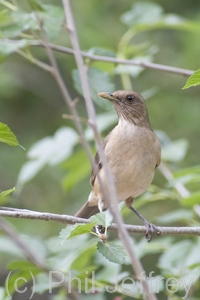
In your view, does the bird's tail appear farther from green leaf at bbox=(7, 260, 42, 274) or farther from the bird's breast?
green leaf at bbox=(7, 260, 42, 274)

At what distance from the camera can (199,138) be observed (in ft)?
27.0

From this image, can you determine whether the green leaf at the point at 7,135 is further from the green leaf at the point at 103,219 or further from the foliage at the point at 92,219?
the green leaf at the point at 103,219

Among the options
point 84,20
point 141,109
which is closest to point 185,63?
point 84,20

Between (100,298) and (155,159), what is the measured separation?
2010 mm

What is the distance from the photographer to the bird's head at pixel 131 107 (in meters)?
5.82

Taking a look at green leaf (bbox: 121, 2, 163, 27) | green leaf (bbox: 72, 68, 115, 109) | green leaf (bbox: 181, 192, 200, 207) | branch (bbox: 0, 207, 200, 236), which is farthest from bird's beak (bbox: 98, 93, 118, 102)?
branch (bbox: 0, 207, 200, 236)

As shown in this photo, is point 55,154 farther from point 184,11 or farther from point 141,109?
point 184,11

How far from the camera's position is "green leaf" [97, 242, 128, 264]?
3.09 meters

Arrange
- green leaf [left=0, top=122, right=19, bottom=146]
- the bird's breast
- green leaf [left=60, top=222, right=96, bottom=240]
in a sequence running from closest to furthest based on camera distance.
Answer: green leaf [left=60, top=222, right=96, bottom=240], green leaf [left=0, top=122, right=19, bottom=146], the bird's breast

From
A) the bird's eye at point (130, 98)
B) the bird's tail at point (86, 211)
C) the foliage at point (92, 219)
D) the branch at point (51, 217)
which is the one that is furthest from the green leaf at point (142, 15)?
the branch at point (51, 217)

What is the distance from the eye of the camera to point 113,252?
10.3 ft

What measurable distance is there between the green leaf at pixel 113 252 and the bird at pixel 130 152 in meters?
1.98

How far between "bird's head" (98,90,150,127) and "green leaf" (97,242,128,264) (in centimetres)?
275

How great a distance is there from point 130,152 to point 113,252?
7.90 ft
